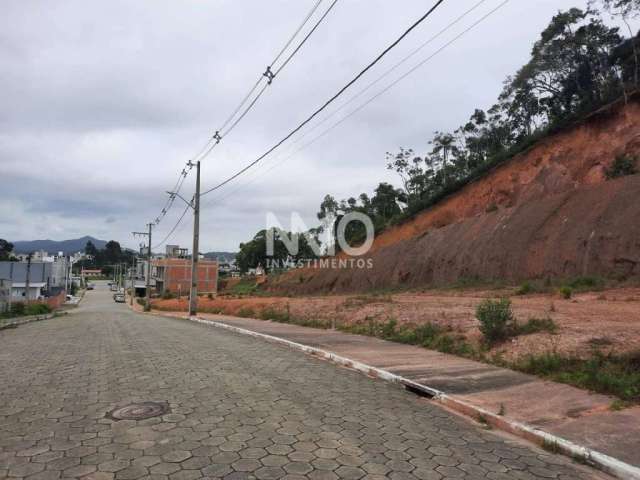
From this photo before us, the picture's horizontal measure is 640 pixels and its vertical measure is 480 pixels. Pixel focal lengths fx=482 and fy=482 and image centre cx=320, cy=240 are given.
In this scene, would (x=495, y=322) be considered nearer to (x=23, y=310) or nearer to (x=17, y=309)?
(x=17, y=309)

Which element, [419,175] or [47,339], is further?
[419,175]

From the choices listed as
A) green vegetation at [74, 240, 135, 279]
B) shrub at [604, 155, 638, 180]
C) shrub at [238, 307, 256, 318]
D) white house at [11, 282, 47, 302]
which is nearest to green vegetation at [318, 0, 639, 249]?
shrub at [604, 155, 638, 180]

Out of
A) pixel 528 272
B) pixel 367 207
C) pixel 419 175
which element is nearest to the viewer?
pixel 528 272

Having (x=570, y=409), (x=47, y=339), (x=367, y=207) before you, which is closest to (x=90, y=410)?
(x=570, y=409)

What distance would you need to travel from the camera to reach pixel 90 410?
18.0 feet

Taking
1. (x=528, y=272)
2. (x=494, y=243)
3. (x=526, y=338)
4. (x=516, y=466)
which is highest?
(x=494, y=243)

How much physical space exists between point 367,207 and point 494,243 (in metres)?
40.9

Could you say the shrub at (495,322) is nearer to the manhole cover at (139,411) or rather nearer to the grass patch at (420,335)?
the grass patch at (420,335)

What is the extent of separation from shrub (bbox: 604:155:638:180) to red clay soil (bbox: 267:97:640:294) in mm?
899

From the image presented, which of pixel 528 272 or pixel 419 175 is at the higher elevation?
pixel 419 175

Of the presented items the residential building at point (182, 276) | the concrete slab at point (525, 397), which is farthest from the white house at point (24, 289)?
the concrete slab at point (525, 397)

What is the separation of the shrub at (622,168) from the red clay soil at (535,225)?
2.95 ft

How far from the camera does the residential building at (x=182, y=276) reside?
7481cm

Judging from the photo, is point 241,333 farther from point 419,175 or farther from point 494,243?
point 419,175
